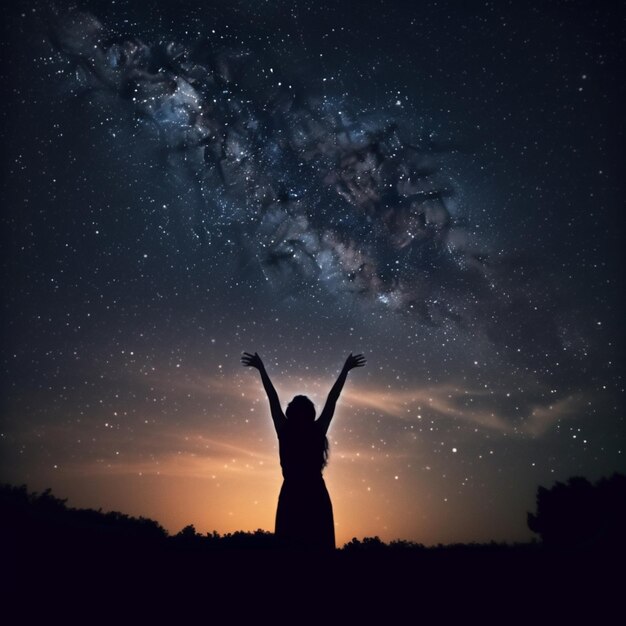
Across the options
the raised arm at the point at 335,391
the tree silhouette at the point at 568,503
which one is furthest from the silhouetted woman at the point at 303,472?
the tree silhouette at the point at 568,503

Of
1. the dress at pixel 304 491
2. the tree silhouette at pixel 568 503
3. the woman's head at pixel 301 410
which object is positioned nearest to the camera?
the dress at pixel 304 491

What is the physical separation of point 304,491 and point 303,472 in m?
0.19

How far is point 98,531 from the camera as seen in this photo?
1.85 meters

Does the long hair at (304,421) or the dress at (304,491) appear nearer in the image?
the dress at (304,491)

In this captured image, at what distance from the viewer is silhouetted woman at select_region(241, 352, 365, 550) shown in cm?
403

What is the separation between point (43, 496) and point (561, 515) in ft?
32.7

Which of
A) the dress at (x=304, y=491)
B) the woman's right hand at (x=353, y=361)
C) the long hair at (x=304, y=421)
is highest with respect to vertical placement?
the woman's right hand at (x=353, y=361)

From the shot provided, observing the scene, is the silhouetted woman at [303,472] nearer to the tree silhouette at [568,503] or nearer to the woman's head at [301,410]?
the woman's head at [301,410]

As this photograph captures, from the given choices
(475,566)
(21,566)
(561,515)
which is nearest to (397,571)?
(475,566)

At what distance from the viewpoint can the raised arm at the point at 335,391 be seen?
4602mm

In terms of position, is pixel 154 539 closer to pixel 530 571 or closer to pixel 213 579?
pixel 213 579

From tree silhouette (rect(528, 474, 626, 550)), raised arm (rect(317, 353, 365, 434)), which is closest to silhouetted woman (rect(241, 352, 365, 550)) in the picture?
raised arm (rect(317, 353, 365, 434))

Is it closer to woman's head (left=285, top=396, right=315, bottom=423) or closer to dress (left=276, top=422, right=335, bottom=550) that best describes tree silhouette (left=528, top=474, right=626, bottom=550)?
dress (left=276, top=422, right=335, bottom=550)

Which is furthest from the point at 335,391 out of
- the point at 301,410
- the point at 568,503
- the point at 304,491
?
the point at 568,503
